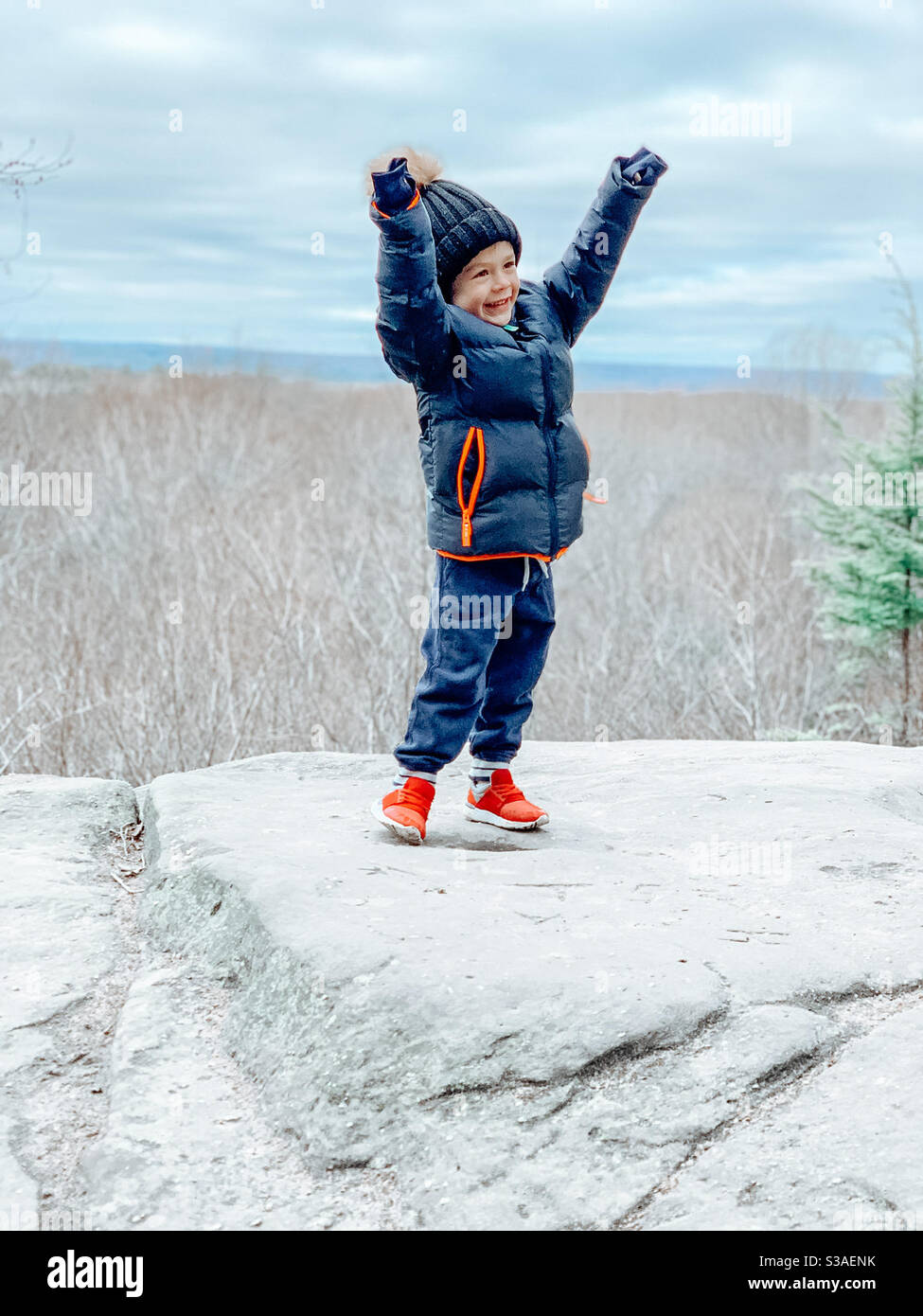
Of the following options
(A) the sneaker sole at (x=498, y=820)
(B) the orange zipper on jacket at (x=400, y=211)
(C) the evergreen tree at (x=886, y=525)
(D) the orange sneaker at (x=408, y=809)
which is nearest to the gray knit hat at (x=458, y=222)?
(B) the orange zipper on jacket at (x=400, y=211)

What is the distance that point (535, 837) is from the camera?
343cm

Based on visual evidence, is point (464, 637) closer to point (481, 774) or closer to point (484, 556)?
point (484, 556)

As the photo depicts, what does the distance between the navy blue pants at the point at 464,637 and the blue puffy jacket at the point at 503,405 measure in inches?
3.6

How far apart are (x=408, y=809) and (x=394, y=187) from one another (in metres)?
1.53

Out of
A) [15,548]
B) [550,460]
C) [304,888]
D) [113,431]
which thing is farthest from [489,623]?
[113,431]

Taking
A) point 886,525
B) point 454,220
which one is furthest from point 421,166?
point 886,525

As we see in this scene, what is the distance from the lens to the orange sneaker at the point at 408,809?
3.26 m

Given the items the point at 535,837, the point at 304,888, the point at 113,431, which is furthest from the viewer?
the point at 113,431

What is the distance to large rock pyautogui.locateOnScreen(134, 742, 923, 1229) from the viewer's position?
213 cm

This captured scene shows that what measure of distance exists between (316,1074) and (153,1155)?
1.03ft

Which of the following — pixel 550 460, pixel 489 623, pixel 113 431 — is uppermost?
pixel 113 431

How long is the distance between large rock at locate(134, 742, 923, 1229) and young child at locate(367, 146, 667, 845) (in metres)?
0.44

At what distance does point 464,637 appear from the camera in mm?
3240

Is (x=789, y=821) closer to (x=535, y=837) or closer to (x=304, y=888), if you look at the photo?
(x=535, y=837)
